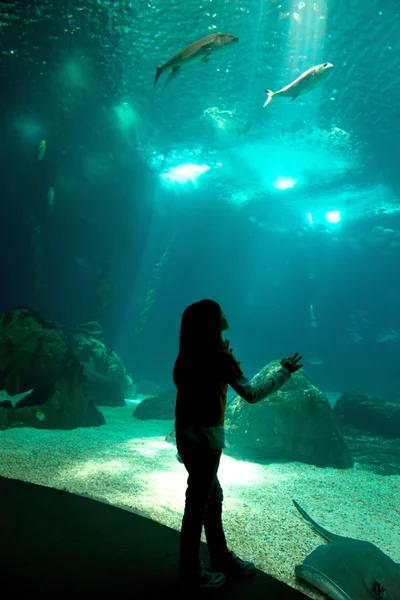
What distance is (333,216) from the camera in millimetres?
24422

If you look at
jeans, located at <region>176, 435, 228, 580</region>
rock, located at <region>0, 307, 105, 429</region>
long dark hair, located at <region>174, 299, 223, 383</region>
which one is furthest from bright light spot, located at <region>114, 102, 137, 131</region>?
jeans, located at <region>176, 435, 228, 580</region>

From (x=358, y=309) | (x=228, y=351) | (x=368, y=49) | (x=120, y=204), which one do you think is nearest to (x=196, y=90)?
(x=368, y=49)

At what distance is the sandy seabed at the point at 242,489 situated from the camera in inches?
117

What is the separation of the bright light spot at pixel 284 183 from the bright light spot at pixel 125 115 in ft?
31.6

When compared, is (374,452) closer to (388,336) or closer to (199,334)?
(199,334)

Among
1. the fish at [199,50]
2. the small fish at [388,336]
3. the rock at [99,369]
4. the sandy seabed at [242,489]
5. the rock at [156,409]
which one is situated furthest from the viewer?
the small fish at [388,336]

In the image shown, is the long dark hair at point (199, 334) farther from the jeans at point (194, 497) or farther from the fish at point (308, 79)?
the fish at point (308, 79)

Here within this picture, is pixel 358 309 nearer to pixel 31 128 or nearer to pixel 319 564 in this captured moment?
pixel 31 128

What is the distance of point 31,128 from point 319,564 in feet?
57.5

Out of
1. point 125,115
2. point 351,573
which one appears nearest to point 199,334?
point 351,573

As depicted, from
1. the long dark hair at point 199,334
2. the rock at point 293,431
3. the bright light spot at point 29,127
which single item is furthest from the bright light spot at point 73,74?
the long dark hair at point 199,334

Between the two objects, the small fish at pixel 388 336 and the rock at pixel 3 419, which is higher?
the small fish at pixel 388 336

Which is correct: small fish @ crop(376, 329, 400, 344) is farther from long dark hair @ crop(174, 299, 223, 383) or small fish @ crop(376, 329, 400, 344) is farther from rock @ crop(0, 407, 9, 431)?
long dark hair @ crop(174, 299, 223, 383)

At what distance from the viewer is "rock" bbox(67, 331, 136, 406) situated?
12.0 metres
